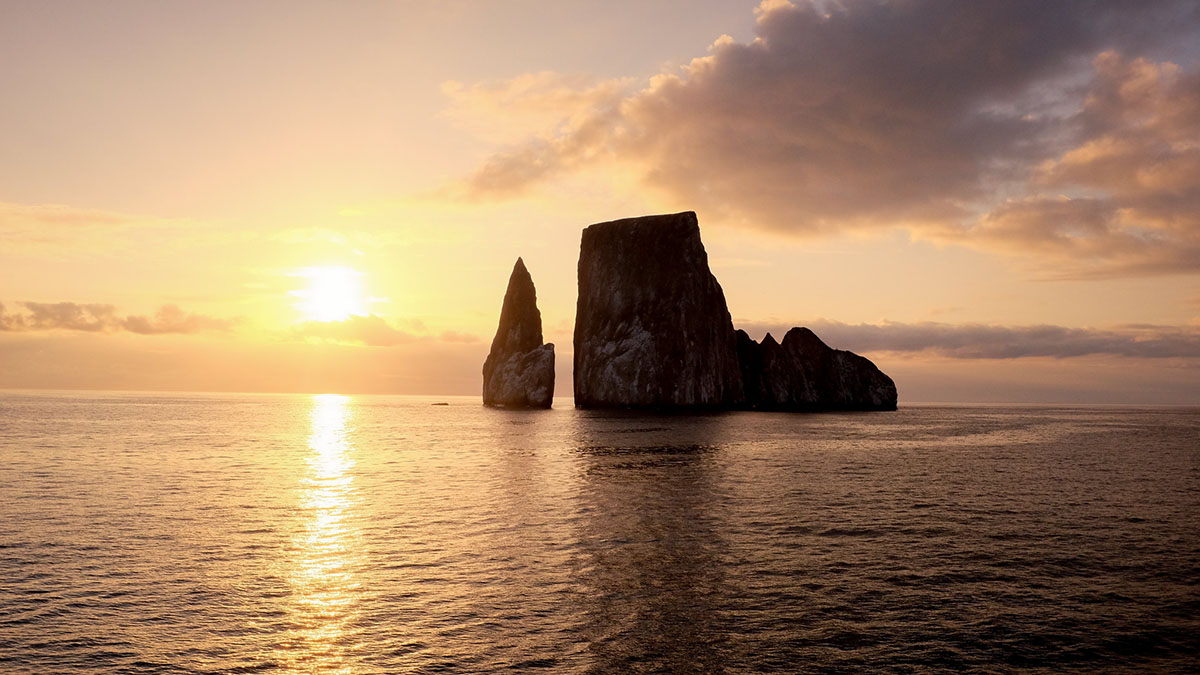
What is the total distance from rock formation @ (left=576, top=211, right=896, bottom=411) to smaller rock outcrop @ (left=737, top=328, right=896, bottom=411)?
0.94 ft

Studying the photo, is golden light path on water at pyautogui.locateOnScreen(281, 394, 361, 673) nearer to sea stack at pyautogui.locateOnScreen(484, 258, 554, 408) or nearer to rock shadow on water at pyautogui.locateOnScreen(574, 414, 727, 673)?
rock shadow on water at pyautogui.locateOnScreen(574, 414, 727, 673)

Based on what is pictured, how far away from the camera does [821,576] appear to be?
1836 cm

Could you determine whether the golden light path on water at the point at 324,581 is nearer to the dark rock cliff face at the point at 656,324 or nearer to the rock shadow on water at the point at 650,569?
the rock shadow on water at the point at 650,569

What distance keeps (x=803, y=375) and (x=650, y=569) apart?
147 metres

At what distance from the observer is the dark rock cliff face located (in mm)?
137500

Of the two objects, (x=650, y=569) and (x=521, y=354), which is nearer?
(x=650, y=569)

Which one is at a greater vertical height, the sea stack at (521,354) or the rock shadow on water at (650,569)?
the sea stack at (521,354)

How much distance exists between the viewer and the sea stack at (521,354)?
153m

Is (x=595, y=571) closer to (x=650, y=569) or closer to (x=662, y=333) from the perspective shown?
(x=650, y=569)

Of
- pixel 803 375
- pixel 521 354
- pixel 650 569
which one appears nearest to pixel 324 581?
pixel 650 569

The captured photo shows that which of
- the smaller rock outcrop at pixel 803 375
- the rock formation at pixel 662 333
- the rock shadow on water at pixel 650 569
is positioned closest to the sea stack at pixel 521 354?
the rock formation at pixel 662 333

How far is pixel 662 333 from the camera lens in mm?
137625

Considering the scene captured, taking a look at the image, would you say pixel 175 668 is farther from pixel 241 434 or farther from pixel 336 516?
pixel 241 434

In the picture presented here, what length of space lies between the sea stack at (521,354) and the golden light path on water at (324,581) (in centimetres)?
11591
